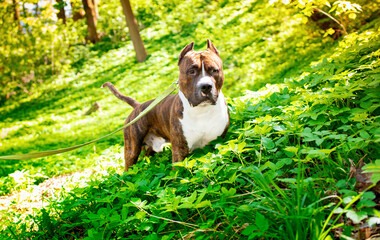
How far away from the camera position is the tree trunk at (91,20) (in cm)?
1666

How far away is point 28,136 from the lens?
9891 millimetres

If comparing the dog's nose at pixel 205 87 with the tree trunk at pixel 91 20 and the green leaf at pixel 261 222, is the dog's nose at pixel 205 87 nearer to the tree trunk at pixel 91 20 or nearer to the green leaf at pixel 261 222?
the green leaf at pixel 261 222

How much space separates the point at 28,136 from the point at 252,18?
10.1 metres

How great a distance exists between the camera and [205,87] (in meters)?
2.69

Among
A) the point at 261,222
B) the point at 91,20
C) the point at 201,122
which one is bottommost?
the point at 261,222

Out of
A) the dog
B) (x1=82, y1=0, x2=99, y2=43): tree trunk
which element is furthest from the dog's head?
(x1=82, y1=0, x2=99, y2=43): tree trunk


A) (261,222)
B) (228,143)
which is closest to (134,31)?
(228,143)

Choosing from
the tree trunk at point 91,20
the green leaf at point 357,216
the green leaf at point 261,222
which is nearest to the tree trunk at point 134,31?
the tree trunk at point 91,20

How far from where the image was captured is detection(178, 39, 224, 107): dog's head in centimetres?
271

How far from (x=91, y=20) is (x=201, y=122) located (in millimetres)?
16368

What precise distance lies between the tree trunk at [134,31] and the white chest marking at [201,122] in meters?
11.2

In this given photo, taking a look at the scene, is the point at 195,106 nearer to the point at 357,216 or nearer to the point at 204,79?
the point at 204,79

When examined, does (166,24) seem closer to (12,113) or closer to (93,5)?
(93,5)

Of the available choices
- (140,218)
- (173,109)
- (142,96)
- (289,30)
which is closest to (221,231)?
(140,218)
